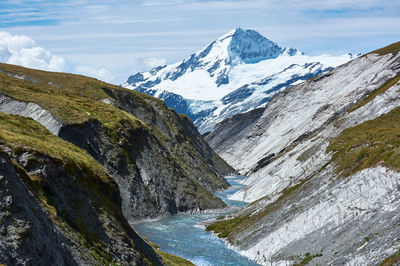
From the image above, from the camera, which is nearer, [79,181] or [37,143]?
[37,143]

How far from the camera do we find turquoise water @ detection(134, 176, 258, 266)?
1976 inches

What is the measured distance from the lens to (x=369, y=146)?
52812mm

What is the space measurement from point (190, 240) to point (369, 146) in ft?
89.2

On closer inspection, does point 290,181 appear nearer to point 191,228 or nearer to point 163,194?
point 191,228

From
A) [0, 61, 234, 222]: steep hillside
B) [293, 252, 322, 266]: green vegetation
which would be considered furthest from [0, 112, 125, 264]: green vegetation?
[0, 61, 234, 222]: steep hillside

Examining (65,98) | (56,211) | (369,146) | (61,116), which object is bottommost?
(369,146)

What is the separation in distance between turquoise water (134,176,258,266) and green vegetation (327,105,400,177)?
56.6ft

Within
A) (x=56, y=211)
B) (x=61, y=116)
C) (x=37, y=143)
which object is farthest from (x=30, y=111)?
(x=56, y=211)

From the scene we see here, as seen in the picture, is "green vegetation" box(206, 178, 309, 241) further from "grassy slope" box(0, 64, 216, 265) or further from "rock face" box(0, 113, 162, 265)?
"rock face" box(0, 113, 162, 265)

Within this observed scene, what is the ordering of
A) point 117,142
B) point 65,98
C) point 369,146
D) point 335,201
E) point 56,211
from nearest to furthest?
point 56,211 → point 335,201 → point 369,146 → point 117,142 → point 65,98

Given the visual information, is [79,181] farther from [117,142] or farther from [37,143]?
[117,142]

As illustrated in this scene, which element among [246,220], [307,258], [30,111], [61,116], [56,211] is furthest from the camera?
[30,111]

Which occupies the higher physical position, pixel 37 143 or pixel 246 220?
pixel 37 143

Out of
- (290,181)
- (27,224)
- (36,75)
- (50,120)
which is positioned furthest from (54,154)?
(36,75)
